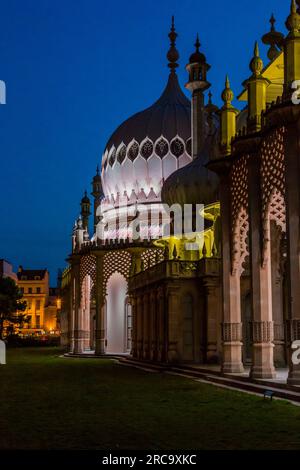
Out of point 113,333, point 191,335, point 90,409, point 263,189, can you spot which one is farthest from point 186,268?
point 113,333

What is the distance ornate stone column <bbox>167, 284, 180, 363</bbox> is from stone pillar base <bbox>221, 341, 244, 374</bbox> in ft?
16.4

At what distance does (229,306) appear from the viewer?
15.1 metres

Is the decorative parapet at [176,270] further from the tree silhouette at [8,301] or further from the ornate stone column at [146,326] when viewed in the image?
the tree silhouette at [8,301]

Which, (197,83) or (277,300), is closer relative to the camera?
(277,300)

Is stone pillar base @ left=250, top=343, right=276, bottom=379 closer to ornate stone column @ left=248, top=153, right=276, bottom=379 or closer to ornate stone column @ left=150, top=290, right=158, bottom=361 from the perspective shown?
ornate stone column @ left=248, top=153, right=276, bottom=379

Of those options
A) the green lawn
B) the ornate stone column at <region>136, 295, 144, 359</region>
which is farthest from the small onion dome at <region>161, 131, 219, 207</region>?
the green lawn

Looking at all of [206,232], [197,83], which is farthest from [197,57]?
[206,232]

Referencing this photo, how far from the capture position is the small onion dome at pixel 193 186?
2494 centimetres

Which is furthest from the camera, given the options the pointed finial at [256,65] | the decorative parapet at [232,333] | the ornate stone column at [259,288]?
the decorative parapet at [232,333]

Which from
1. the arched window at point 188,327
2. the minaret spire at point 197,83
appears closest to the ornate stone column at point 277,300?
the arched window at point 188,327

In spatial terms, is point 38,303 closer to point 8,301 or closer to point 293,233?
point 8,301

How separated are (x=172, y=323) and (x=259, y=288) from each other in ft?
22.5

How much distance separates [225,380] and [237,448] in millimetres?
7386

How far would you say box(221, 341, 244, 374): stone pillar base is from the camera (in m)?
14.7
